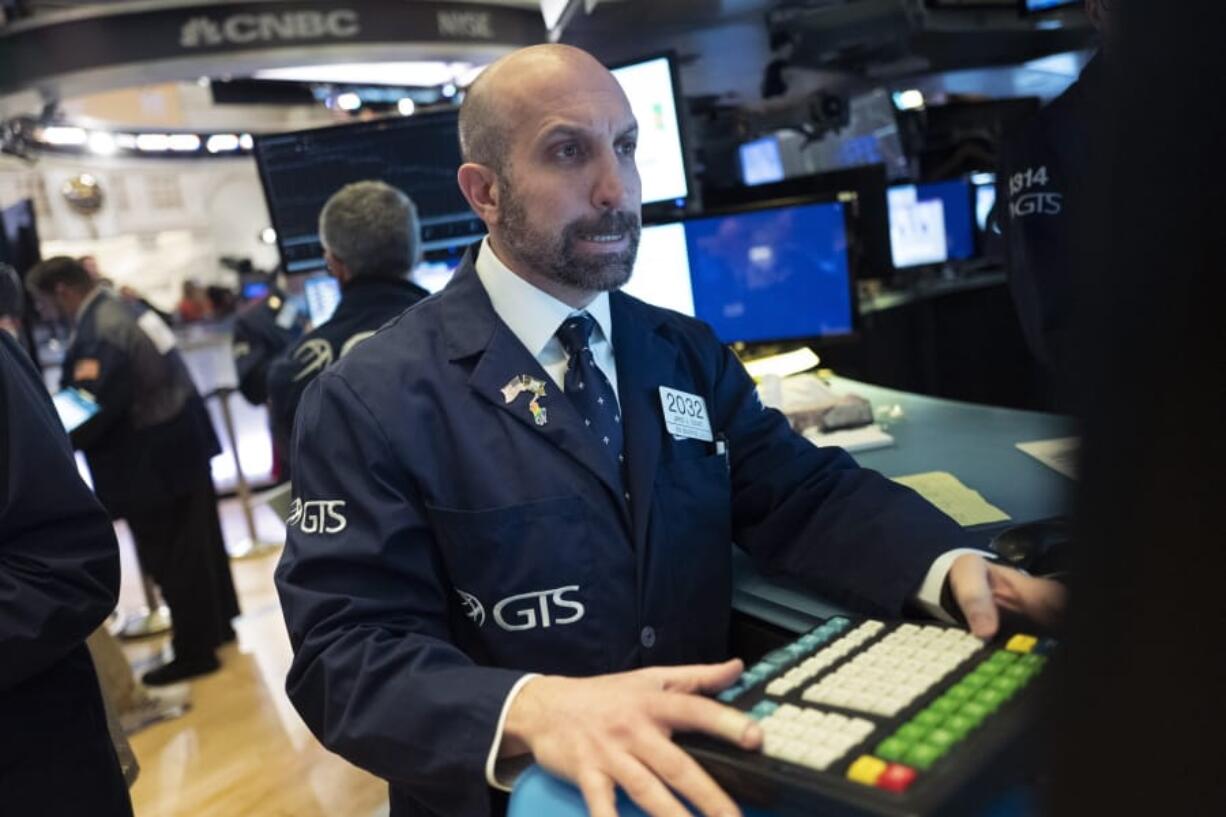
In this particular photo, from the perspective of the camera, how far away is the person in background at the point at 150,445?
3.00 m

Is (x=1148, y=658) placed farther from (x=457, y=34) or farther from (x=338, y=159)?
(x=457, y=34)

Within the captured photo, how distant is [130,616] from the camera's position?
12.1ft

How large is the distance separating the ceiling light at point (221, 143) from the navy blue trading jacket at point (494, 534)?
820cm

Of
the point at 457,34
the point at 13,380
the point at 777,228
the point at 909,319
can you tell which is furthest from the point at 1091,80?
the point at 457,34

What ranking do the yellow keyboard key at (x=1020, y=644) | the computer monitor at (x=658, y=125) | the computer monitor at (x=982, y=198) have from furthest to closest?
the computer monitor at (x=982, y=198)
the computer monitor at (x=658, y=125)
the yellow keyboard key at (x=1020, y=644)

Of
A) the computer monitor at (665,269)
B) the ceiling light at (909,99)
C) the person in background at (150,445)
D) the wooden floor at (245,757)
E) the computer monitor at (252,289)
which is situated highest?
the ceiling light at (909,99)

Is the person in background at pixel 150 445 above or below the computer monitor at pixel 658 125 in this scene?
below

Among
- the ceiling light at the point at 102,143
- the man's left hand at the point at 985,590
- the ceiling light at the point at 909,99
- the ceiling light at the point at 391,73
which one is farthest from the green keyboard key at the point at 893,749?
the ceiling light at the point at 102,143

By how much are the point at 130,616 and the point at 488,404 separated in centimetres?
342

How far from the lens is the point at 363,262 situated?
2.18 meters

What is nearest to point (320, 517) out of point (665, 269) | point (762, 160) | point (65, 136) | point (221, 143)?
point (665, 269)

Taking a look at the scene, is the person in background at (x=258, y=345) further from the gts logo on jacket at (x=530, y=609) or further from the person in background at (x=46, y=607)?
the gts logo on jacket at (x=530, y=609)

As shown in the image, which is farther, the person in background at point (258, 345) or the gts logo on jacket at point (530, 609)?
the person in background at point (258, 345)

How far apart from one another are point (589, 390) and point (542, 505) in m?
0.14
